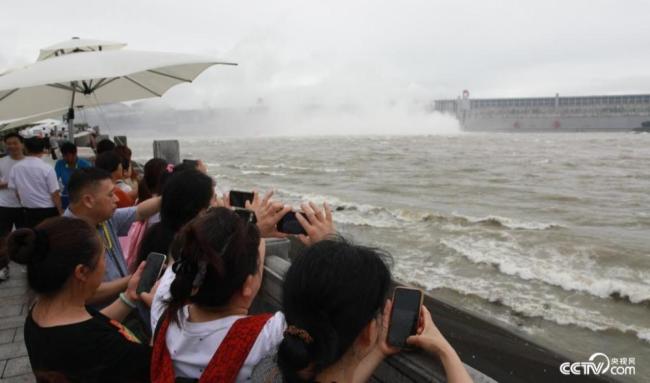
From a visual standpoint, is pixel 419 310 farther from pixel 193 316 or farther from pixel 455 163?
pixel 455 163

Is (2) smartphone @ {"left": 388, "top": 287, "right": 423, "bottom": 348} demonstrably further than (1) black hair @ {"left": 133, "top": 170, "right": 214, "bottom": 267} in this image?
No

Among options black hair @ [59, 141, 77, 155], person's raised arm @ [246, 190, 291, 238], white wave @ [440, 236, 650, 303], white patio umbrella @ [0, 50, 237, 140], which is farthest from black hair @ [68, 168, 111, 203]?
white wave @ [440, 236, 650, 303]

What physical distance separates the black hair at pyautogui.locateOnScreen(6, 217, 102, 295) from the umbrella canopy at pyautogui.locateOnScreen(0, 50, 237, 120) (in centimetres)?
306

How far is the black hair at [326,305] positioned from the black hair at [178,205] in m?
1.41

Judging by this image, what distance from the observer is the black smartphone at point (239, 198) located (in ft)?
9.28

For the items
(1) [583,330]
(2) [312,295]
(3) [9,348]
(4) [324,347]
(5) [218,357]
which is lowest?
(1) [583,330]

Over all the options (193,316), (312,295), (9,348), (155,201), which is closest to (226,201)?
(155,201)

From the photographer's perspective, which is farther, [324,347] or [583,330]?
[583,330]

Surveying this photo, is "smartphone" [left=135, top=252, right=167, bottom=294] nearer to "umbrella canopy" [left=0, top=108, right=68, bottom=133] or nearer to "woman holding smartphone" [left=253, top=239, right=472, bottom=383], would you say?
"woman holding smartphone" [left=253, top=239, right=472, bottom=383]

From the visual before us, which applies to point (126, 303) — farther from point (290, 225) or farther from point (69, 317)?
point (290, 225)

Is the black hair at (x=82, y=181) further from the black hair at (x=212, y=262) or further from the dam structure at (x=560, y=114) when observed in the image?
the dam structure at (x=560, y=114)

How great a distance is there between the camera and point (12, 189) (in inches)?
220

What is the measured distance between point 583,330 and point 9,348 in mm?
7178

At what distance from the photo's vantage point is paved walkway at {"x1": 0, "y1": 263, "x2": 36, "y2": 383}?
373cm
